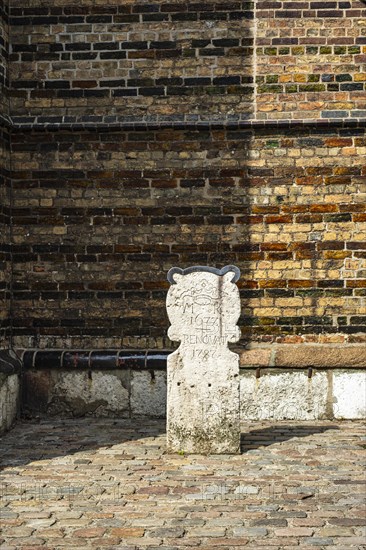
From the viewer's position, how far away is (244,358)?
8469 millimetres

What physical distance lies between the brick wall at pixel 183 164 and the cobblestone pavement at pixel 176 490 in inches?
51.0

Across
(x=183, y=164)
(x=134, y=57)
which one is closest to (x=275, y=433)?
(x=183, y=164)

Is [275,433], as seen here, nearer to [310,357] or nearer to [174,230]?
[310,357]

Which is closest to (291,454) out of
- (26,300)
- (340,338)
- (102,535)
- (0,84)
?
(340,338)

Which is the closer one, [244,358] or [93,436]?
[93,436]

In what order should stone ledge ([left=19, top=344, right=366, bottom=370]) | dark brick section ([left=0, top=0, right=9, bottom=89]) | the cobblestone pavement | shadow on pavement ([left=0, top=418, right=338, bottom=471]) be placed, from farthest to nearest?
1. dark brick section ([left=0, top=0, right=9, bottom=89])
2. stone ledge ([left=19, top=344, right=366, bottom=370])
3. shadow on pavement ([left=0, top=418, right=338, bottom=471])
4. the cobblestone pavement

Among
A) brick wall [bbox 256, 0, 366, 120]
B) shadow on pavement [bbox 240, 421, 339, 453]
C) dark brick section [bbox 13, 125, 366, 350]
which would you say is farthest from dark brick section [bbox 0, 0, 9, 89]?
shadow on pavement [bbox 240, 421, 339, 453]

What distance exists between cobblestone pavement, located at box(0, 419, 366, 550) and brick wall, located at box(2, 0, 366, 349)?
1.29m

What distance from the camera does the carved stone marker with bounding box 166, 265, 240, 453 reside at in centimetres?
700

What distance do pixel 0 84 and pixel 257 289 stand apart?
339 cm

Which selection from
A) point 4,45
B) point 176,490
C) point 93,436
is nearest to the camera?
point 176,490

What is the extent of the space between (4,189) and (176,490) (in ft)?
13.7

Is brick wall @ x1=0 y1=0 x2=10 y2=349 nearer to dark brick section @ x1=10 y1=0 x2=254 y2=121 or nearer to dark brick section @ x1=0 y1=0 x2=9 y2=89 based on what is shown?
dark brick section @ x1=0 y1=0 x2=9 y2=89

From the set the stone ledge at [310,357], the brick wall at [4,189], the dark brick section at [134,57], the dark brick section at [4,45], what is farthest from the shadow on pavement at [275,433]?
the dark brick section at [4,45]
